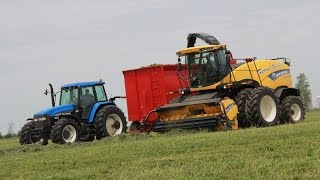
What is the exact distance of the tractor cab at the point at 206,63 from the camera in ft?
68.3

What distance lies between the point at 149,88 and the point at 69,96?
10.6 feet

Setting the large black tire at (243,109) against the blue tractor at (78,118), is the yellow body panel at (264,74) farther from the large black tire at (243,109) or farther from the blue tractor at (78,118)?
the blue tractor at (78,118)

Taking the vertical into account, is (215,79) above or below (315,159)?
above

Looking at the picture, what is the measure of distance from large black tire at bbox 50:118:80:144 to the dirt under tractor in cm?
258

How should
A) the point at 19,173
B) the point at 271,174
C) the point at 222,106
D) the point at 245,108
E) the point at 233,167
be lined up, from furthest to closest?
1. the point at 245,108
2. the point at 222,106
3. the point at 19,173
4. the point at 233,167
5. the point at 271,174

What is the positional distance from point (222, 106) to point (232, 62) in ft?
12.3

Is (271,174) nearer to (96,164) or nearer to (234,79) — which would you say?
(96,164)

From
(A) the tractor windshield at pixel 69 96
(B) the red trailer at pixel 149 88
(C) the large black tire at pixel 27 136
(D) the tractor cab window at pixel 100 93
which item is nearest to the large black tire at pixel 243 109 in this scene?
(B) the red trailer at pixel 149 88

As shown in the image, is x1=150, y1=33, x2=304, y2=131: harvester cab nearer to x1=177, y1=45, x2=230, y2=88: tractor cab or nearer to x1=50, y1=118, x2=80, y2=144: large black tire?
x1=177, y1=45, x2=230, y2=88: tractor cab

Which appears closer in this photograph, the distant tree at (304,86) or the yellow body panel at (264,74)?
Answer: the yellow body panel at (264,74)

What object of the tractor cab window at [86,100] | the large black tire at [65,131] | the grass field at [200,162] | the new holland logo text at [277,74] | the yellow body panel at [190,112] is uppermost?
the new holland logo text at [277,74]

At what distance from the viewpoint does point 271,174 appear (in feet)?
24.8

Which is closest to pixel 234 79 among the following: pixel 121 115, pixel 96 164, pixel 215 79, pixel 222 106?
pixel 215 79

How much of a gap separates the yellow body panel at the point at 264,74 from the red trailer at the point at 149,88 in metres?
1.24
